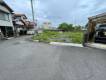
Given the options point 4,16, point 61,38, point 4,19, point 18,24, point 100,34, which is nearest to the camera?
point 100,34

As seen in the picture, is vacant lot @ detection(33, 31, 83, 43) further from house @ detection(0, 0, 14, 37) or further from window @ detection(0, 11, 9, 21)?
window @ detection(0, 11, 9, 21)

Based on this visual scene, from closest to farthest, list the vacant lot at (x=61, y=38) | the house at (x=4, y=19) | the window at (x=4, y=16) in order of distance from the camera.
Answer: the vacant lot at (x=61, y=38)
the house at (x=4, y=19)
the window at (x=4, y=16)

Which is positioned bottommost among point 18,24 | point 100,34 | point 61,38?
point 61,38

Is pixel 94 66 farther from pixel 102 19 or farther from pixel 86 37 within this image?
pixel 86 37

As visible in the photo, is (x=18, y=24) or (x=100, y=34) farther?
(x=18, y=24)

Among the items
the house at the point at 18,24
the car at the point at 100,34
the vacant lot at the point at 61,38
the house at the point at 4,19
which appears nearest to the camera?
the car at the point at 100,34

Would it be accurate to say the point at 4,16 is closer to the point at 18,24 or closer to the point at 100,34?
the point at 18,24

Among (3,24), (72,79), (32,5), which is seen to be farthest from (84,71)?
(32,5)

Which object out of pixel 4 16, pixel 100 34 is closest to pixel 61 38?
pixel 100 34

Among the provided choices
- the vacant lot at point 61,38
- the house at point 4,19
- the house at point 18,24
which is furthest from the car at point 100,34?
the house at point 18,24

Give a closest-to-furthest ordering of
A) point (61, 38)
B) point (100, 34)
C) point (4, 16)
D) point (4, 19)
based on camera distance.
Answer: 1. point (100, 34)
2. point (61, 38)
3. point (4, 19)
4. point (4, 16)

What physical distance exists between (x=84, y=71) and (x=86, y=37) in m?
7.35

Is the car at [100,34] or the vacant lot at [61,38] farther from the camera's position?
the vacant lot at [61,38]

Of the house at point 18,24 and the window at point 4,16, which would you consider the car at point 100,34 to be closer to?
the window at point 4,16
